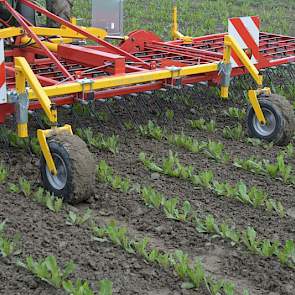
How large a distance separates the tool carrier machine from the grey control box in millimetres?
883

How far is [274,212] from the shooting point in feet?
13.5

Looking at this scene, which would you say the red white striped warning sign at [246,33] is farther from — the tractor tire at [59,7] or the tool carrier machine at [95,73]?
the tractor tire at [59,7]

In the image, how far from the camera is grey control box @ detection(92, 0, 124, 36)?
25.8 ft

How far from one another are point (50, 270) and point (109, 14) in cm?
498

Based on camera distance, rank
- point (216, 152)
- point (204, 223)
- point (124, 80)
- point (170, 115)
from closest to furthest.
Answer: point (204, 223) → point (124, 80) → point (216, 152) → point (170, 115)

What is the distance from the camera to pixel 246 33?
6.03 m

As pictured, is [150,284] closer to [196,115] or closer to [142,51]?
[196,115]

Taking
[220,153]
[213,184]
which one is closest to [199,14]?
[220,153]

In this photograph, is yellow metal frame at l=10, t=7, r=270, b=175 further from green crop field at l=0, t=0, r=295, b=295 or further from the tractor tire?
the tractor tire

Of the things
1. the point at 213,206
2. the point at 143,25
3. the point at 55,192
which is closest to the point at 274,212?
the point at 213,206

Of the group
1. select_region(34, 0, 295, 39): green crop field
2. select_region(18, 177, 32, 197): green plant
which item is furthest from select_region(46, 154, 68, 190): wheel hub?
select_region(34, 0, 295, 39): green crop field

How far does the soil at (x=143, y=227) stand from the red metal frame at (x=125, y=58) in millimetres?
438

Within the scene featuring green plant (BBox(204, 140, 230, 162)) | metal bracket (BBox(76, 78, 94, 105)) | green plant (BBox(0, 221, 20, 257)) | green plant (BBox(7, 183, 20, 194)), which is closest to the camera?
green plant (BBox(0, 221, 20, 257))

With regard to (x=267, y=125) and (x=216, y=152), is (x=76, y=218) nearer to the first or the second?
(x=216, y=152)
